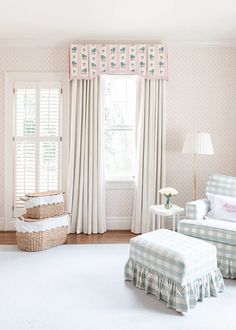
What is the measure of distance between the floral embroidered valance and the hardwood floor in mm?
2247

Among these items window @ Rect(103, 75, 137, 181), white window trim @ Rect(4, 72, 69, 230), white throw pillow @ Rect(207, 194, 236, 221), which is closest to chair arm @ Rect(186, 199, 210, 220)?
white throw pillow @ Rect(207, 194, 236, 221)

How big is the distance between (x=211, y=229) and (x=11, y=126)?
3128mm

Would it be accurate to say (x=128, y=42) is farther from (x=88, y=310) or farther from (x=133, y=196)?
(x=88, y=310)

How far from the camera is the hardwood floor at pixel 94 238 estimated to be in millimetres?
4195

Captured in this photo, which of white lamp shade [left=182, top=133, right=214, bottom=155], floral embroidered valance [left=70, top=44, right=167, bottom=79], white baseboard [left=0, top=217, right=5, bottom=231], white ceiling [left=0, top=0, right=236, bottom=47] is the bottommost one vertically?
white baseboard [left=0, top=217, right=5, bottom=231]

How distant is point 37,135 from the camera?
4.63m

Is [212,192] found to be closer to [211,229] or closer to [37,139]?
[211,229]

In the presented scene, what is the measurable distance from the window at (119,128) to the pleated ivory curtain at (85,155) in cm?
24

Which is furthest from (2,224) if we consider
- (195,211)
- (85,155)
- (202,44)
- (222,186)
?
(202,44)

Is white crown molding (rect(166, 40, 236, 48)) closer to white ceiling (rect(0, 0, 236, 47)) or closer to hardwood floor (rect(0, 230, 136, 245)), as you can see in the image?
white ceiling (rect(0, 0, 236, 47))

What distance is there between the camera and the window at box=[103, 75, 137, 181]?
15.6 ft

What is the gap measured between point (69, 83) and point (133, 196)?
1.90 m

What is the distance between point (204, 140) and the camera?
→ 4.05m

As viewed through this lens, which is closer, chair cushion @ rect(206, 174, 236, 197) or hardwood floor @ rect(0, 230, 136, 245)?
chair cushion @ rect(206, 174, 236, 197)
